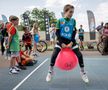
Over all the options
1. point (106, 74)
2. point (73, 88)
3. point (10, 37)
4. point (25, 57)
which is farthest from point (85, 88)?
point (25, 57)

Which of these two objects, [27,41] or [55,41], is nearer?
[55,41]

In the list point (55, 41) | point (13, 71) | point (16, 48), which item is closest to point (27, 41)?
point (55, 41)

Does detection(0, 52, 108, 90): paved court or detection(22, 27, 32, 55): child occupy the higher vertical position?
detection(22, 27, 32, 55): child

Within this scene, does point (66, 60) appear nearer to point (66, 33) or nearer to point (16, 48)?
point (66, 33)

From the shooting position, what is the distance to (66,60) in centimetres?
871

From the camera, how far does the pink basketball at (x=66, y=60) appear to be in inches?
343

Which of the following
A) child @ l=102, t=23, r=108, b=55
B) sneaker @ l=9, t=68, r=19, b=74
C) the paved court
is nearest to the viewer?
the paved court

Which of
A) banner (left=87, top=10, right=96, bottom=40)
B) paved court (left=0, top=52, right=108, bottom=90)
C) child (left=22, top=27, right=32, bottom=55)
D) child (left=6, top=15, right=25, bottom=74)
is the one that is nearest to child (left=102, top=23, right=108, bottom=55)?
child (left=22, top=27, right=32, bottom=55)

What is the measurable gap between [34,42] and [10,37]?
7538 millimetres

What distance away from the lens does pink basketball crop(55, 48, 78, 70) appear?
8719 mm

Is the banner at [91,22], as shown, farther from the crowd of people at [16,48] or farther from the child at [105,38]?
the crowd of people at [16,48]

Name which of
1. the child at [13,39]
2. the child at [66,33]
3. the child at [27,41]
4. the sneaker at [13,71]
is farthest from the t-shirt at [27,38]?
the child at [66,33]

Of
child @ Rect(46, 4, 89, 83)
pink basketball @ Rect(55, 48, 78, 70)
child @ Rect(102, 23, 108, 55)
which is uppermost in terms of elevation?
child @ Rect(46, 4, 89, 83)

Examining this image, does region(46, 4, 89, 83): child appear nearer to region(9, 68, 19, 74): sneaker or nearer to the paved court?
the paved court
